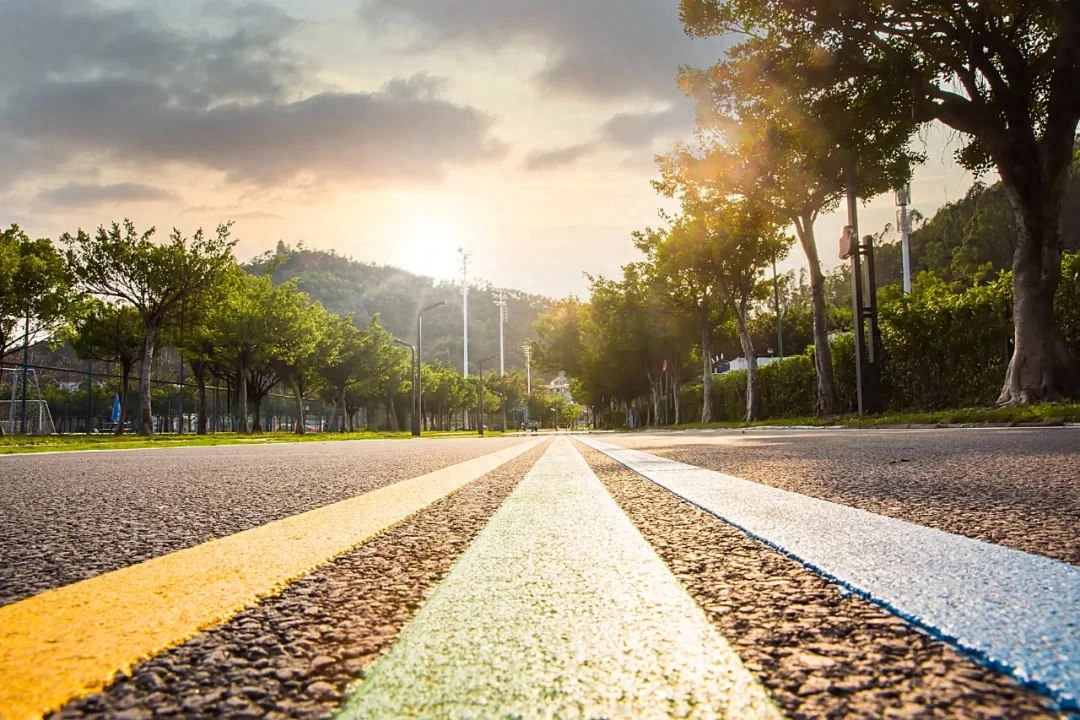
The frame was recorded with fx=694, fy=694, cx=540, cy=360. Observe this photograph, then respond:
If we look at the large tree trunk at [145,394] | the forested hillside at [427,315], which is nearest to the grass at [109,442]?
the large tree trunk at [145,394]

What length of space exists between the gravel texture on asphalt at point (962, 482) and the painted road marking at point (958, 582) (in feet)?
0.76

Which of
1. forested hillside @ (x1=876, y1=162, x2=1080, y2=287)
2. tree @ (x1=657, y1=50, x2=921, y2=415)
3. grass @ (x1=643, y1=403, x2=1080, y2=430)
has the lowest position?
grass @ (x1=643, y1=403, x2=1080, y2=430)

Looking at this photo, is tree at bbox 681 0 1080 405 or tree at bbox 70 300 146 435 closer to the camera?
tree at bbox 681 0 1080 405

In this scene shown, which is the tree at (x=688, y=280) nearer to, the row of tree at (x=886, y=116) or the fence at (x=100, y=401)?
the row of tree at (x=886, y=116)

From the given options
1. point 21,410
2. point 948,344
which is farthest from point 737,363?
point 21,410

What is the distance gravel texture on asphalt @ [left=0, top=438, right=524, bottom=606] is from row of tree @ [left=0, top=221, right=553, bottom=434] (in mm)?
25965

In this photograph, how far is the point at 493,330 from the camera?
181750mm

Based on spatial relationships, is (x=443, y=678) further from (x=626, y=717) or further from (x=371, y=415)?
(x=371, y=415)

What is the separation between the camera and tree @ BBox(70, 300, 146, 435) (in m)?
36.2

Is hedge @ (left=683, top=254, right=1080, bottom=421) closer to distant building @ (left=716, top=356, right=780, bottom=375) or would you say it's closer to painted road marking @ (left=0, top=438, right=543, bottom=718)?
painted road marking @ (left=0, top=438, right=543, bottom=718)

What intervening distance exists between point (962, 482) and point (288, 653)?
3.31m

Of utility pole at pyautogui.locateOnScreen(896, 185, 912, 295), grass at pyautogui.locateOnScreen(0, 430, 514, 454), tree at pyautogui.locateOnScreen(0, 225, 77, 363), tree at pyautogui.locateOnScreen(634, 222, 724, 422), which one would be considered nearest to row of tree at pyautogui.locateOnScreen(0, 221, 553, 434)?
tree at pyautogui.locateOnScreen(0, 225, 77, 363)

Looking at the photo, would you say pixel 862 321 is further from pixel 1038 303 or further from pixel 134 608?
pixel 134 608

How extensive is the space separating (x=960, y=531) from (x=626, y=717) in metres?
1.66
